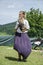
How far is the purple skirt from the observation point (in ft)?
26.4

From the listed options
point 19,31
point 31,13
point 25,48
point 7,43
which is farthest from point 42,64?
point 31,13

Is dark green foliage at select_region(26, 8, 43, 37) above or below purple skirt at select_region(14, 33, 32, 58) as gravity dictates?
below

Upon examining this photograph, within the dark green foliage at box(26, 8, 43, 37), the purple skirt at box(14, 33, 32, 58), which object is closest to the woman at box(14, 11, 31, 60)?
the purple skirt at box(14, 33, 32, 58)

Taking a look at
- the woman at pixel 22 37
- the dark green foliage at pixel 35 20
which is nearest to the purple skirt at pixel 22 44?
the woman at pixel 22 37

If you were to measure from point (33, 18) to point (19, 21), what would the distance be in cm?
4854

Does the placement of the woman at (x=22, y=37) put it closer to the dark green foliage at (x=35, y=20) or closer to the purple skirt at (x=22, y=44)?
the purple skirt at (x=22, y=44)

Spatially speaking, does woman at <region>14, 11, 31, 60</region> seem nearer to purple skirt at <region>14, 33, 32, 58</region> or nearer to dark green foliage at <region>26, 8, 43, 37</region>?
purple skirt at <region>14, 33, 32, 58</region>

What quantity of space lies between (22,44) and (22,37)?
0.24 meters

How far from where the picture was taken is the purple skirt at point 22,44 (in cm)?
805

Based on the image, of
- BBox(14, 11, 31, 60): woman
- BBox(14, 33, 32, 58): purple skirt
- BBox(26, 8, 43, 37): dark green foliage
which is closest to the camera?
BBox(14, 11, 31, 60): woman

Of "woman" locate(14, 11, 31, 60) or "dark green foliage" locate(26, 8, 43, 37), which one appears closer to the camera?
"woman" locate(14, 11, 31, 60)

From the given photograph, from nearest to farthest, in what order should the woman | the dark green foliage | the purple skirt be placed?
1. the woman
2. the purple skirt
3. the dark green foliage

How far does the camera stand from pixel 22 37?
813 centimetres

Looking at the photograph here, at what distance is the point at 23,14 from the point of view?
791 cm
